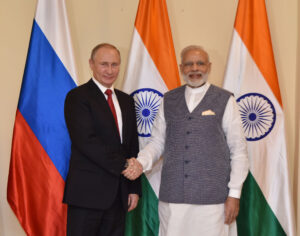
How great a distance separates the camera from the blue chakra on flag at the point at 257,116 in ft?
7.74

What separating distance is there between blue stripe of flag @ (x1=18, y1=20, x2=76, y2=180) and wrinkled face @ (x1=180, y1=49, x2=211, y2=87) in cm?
91

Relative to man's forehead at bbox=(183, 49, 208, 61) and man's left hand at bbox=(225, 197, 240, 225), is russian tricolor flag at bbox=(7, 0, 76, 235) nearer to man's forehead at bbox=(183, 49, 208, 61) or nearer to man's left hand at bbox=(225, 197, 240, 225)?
man's forehead at bbox=(183, 49, 208, 61)

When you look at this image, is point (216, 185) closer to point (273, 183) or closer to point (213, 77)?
point (273, 183)

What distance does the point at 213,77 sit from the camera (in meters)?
2.75

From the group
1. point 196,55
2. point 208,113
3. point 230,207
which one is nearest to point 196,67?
point 196,55

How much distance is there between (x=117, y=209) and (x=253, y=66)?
135 cm

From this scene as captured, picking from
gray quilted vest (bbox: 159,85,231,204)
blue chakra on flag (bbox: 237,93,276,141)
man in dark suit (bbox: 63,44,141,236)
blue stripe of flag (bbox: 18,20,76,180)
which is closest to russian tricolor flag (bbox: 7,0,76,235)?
blue stripe of flag (bbox: 18,20,76,180)

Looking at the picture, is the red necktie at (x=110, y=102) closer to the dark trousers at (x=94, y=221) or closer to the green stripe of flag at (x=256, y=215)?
the dark trousers at (x=94, y=221)

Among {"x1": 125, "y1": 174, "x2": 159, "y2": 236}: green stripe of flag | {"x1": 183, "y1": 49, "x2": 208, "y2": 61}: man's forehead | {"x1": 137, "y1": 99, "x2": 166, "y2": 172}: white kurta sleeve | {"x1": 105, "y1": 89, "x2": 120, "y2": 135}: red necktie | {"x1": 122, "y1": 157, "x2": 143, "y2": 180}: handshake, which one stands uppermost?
{"x1": 183, "y1": 49, "x2": 208, "y2": 61}: man's forehead

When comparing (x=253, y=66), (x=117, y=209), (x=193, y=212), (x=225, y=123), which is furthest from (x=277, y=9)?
(x=117, y=209)

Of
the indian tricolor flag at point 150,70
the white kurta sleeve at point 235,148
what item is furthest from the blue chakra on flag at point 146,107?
the white kurta sleeve at point 235,148

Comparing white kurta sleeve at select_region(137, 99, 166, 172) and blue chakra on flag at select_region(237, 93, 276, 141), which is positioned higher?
blue chakra on flag at select_region(237, 93, 276, 141)

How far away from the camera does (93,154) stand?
1.85m

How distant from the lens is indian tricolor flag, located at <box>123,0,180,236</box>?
8.18 feet
